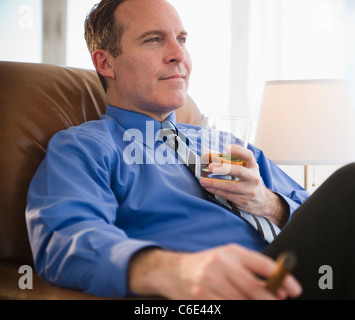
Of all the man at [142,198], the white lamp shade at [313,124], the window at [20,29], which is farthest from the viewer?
the window at [20,29]

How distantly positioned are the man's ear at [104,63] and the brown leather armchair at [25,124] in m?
0.07

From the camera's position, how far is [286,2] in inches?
130

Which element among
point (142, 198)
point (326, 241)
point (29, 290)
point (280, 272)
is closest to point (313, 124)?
point (142, 198)

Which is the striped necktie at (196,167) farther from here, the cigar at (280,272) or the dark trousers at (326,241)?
the cigar at (280,272)

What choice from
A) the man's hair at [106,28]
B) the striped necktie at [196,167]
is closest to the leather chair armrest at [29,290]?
the striped necktie at [196,167]

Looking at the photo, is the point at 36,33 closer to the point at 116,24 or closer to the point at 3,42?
the point at 3,42

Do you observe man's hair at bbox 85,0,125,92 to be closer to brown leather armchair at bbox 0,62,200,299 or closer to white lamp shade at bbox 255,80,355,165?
brown leather armchair at bbox 0,62,200,299

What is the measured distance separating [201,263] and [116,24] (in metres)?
1.02

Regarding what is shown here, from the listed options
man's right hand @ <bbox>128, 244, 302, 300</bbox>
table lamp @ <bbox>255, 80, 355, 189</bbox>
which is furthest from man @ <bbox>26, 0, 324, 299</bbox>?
table lamp @ <bbox>255, 80, 355, 189</bbox>

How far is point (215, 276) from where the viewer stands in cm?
62

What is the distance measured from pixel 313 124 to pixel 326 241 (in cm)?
123

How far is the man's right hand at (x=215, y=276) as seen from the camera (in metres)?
0.60
